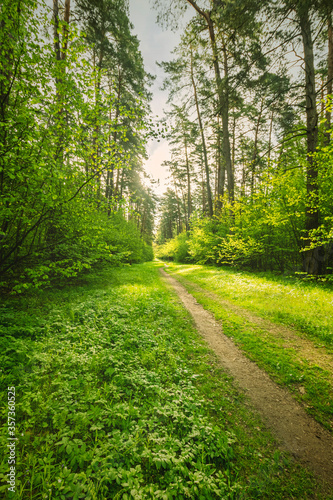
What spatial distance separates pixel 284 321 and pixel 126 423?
502 centimetres

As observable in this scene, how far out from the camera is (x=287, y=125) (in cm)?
1098

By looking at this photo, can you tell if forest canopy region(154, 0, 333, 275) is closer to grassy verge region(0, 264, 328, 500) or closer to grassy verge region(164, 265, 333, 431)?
grassy verge region(164, 265, 333, 431)

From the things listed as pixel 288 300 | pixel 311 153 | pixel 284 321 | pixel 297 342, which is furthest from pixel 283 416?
pixel 311 153

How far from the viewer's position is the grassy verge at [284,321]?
3.25 meters

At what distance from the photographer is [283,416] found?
9.53ft

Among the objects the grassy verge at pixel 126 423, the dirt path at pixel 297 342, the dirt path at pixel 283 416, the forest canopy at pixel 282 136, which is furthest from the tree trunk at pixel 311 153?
the grassy verge at pixel 126 423

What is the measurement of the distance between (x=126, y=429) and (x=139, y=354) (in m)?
1.60

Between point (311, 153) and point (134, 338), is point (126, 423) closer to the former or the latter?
point (134, 338)

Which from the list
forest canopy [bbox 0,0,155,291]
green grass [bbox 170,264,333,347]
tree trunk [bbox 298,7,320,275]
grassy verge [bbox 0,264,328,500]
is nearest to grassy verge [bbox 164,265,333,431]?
green grass [bbox 170,264,333,347]

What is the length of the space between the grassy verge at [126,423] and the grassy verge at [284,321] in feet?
3.48

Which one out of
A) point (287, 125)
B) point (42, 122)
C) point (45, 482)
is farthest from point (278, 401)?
point (287, 125)

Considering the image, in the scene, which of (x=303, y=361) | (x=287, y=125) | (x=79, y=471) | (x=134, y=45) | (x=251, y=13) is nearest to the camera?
(x=79, y=471)

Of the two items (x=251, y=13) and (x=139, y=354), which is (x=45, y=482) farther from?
(x=251, y=13)

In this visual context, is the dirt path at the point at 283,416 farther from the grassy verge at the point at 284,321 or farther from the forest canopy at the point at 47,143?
the forest canopy at the point at 47,143
